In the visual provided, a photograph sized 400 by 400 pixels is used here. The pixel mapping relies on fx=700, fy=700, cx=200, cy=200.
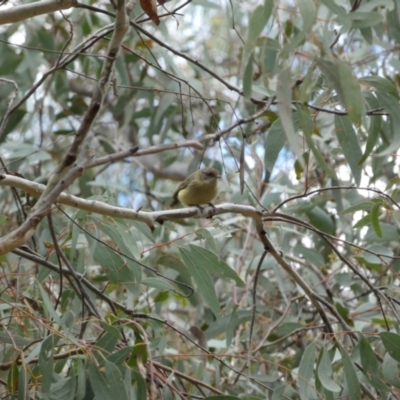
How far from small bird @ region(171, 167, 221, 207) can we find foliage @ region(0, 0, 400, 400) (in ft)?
0.64

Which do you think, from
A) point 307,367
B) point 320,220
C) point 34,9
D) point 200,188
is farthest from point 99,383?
point 320,220

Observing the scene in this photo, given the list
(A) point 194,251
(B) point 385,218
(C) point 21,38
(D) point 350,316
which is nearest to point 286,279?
(B) point 385,218

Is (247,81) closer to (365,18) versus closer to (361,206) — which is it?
(365,18)

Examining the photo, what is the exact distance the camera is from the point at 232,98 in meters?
5.93

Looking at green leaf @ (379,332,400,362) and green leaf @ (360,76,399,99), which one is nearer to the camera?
green leaf @ (360,76,399,99)

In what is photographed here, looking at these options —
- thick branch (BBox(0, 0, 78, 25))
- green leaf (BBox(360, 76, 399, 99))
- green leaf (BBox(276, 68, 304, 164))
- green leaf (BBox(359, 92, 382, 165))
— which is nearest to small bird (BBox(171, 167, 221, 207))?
green leaf (BBox(359, 92, 382, 165))

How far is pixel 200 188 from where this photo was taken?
400cm

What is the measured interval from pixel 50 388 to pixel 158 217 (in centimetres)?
65

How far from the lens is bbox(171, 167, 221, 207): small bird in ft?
13.1

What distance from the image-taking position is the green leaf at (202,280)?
2627mm

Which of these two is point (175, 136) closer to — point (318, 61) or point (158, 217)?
point (158, 217)

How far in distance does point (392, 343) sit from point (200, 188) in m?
1.75

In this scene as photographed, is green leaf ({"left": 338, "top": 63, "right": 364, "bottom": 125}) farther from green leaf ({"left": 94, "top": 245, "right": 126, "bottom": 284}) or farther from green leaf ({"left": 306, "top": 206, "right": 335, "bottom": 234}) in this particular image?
green leaf ({"left": 306, "top": 206, "right": 335, "bottom": 234})

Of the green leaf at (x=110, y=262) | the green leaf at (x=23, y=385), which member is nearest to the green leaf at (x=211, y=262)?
the green leaf at (x=110, y=262)
